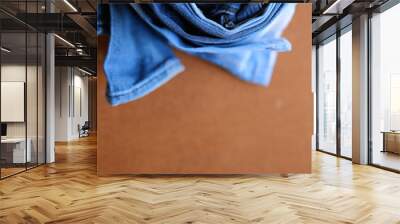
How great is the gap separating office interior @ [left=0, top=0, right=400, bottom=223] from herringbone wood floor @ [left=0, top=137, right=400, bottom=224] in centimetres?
36

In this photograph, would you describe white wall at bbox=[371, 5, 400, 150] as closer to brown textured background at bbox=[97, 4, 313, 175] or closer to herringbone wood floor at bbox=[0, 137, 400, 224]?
herringbone wood floor at bbox=[0, 137, 400, 224]

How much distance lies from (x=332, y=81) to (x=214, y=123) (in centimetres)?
520

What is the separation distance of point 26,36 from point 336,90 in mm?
7457

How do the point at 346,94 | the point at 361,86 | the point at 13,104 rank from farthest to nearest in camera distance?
the point at 346,94
the point at 361,86
the point at 13,104

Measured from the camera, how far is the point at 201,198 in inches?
189

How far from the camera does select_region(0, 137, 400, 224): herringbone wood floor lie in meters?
3.90

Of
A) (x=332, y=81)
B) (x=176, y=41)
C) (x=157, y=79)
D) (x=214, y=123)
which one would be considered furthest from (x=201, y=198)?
(x=332, y=81)

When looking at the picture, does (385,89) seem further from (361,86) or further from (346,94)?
(346,94)

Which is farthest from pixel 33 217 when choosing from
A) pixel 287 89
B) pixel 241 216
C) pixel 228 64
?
pixel 287 89

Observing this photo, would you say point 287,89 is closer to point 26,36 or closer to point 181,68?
point 181,68

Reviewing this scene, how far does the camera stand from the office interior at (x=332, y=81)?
668 cm

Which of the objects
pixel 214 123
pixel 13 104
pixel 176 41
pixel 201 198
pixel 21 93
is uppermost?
pixel 176 41

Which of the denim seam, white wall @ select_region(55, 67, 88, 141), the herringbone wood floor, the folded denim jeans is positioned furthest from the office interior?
white wall @ select_region(55, 67, 88, 141)

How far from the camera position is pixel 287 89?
630 centimetres
